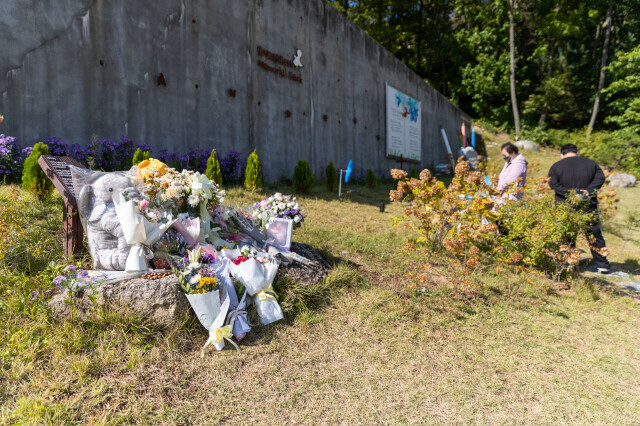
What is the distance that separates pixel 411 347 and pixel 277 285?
1.37 m

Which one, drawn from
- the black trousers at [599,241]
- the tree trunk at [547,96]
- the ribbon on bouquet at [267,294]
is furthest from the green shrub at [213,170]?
the tree trunk at [547,96]

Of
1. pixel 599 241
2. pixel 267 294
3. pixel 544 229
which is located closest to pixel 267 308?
pixel 267 294

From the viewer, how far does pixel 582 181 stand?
541cm

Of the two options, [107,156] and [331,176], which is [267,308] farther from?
[331,176]

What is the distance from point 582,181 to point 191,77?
23.0 ft

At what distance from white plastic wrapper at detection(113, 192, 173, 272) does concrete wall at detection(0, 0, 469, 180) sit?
3732 millimetres

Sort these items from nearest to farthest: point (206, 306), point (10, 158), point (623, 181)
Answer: point (206, 306) < point (10, 158) < point (623, 181)

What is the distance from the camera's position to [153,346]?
2738mm

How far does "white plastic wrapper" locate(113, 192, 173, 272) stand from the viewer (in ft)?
9.71

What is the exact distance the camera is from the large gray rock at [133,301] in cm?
279

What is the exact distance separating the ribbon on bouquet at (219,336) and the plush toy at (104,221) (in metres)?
0.95

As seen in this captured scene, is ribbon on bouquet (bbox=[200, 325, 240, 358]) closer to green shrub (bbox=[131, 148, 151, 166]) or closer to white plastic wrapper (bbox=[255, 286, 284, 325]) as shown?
white plastic wrapper (bbox=[255, 286, 284, 325])

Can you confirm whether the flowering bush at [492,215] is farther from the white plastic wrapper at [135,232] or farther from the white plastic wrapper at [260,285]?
the white plastic wrapper at [135,232]

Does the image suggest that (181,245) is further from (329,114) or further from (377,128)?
(377,128)
